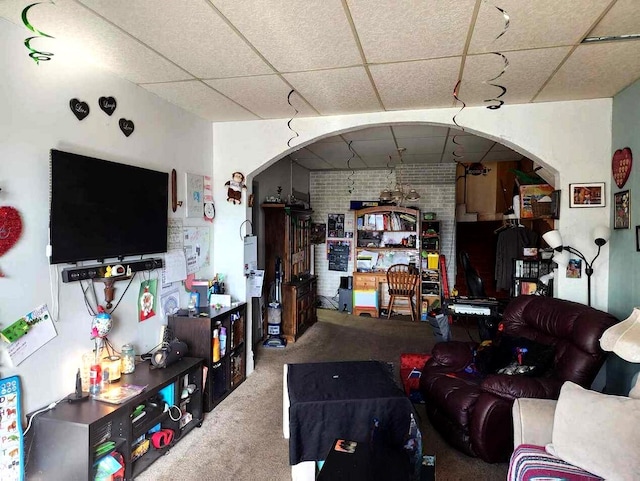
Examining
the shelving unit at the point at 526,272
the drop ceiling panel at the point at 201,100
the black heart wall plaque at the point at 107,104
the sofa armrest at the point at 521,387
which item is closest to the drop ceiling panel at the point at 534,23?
the drop ceiling panel at the point at 201,100

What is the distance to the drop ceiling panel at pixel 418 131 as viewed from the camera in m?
4.01

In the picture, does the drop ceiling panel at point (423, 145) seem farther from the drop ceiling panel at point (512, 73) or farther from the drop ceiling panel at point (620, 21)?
the drop ceiling panel at point (620, 21)

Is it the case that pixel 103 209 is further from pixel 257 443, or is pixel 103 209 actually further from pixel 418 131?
pixel 418 131

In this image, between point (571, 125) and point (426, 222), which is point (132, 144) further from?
point (426, 222)

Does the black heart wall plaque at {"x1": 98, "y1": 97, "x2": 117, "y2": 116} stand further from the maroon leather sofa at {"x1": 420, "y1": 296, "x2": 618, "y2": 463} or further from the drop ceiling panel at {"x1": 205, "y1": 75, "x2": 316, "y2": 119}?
the maroon leather sofa at {"x1": 420, "y1": 296, "x2": 618, "y2": 463}

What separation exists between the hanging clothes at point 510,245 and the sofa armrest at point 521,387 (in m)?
2.64

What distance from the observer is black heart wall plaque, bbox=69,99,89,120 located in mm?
2294

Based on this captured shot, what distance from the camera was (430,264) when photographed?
6441 mm

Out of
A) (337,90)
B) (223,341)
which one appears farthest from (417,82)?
(223,341)

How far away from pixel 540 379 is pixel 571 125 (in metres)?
1.98

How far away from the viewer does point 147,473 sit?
7.68 feet

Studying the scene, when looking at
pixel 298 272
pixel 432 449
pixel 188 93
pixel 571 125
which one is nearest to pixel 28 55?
pixel 188 93

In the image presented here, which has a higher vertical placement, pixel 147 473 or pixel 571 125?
pixel 571 125

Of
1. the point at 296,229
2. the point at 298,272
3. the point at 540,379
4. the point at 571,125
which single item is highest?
the point at 571,125
